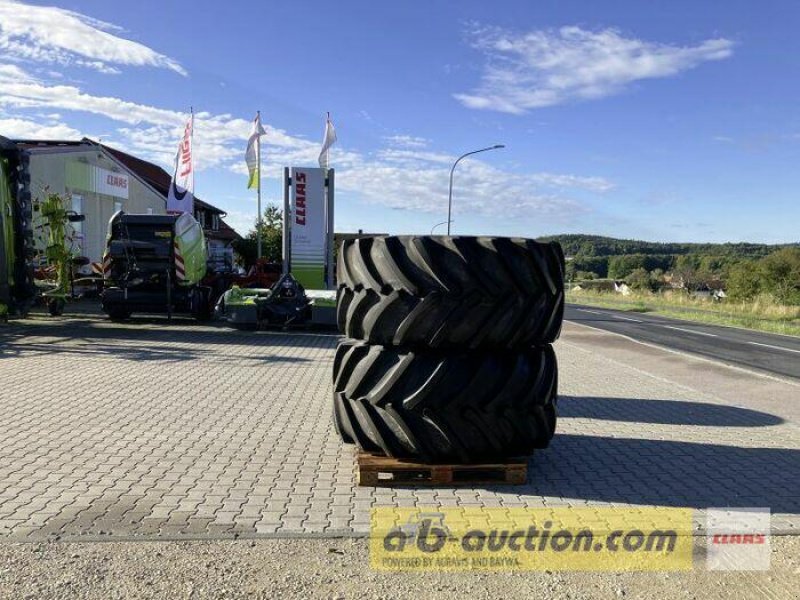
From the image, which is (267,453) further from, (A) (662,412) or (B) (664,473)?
(A) (662,412)

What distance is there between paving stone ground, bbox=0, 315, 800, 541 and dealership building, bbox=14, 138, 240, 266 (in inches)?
466

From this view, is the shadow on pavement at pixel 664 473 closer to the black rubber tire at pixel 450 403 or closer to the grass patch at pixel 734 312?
the black rubber tire at pixel 450 403

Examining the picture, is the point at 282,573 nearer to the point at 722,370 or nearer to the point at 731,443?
the point at 731,443

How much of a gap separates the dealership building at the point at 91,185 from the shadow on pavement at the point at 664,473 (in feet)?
54.2

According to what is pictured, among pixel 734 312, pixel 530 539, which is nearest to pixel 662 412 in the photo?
pixel 530 539

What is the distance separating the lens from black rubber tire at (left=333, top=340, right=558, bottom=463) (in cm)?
438

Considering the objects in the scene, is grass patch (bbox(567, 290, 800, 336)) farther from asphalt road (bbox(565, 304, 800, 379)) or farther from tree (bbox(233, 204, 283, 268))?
tree (bbox(233, 204, 283, 268))

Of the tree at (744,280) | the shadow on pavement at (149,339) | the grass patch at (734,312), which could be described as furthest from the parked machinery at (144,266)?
the tree at (744,280)

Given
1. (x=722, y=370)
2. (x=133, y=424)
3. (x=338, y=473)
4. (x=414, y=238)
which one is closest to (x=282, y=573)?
(x=338, y=473)

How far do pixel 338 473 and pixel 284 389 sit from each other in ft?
11.2

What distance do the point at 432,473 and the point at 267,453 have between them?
160 centimetres

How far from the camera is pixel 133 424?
6078 millimetres

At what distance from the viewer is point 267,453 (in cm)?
528

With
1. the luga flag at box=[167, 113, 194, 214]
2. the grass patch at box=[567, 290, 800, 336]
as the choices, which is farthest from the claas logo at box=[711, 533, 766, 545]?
the luga flag at box=[167, 113, 194, 214]
